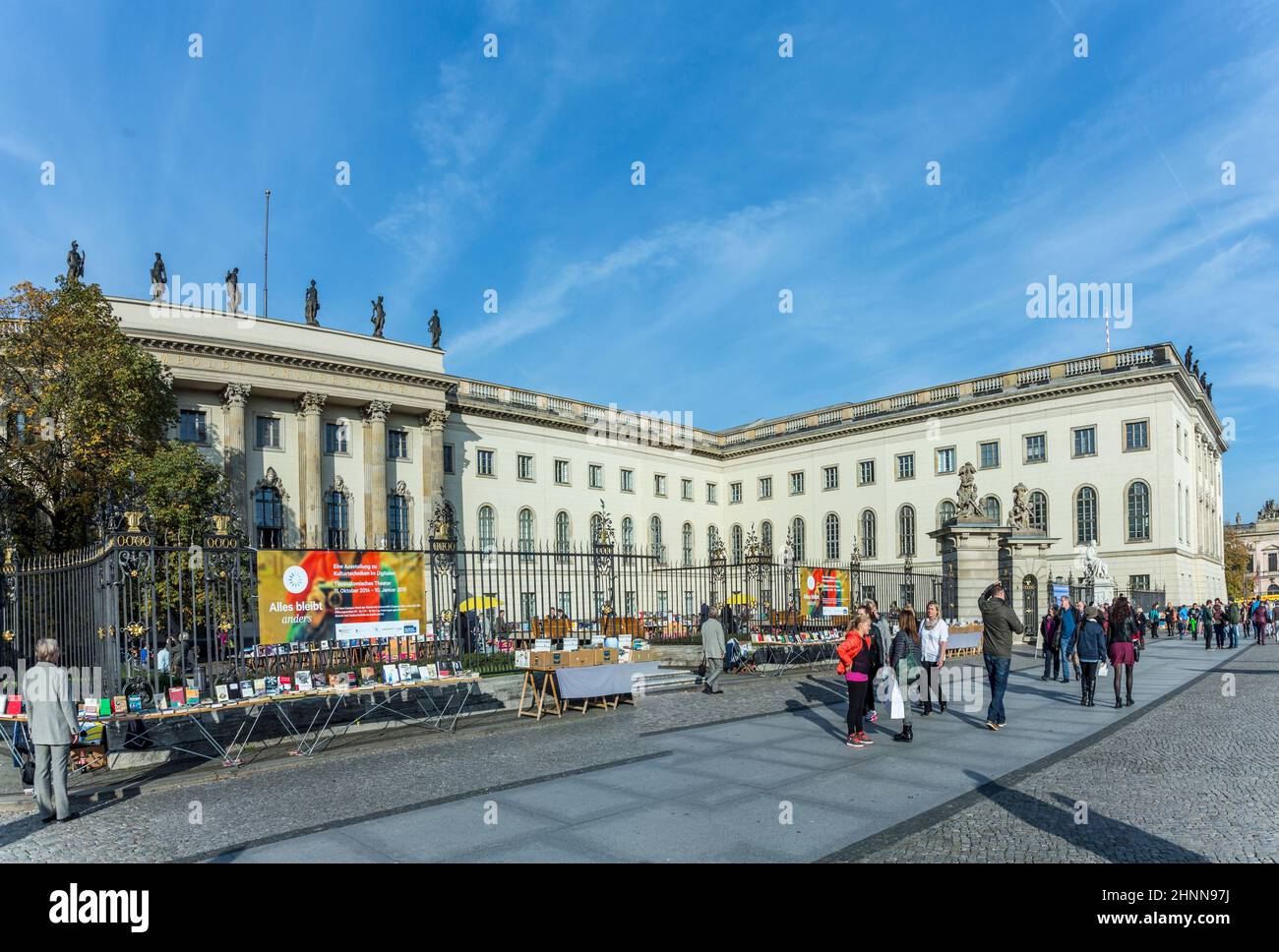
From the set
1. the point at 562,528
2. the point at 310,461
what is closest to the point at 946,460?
the point at 562,528

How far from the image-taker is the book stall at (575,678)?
48.1 feet

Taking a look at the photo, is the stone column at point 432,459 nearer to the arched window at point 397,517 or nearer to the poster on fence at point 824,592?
the arched window at point 397,517

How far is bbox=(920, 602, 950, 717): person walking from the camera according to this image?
44.3 ft

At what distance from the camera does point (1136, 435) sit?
47.7 meters

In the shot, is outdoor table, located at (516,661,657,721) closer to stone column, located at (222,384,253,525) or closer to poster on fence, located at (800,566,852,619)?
poster on fence, located at (800,566,852,619)

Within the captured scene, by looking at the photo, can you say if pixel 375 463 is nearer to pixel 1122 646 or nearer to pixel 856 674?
pixel 1122 646

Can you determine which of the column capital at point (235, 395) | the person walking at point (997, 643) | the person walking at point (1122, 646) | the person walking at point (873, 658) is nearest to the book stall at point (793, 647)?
the person walking at point (873, 658)

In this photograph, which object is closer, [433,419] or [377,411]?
[377,411]

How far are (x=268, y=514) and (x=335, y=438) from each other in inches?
212

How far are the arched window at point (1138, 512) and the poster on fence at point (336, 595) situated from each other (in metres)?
45.2

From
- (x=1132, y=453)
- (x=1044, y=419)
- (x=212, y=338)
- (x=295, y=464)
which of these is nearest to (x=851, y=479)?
(x=1044, y=419)

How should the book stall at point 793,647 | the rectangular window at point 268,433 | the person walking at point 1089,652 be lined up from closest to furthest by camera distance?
the person walking at point 1089,652 < the book stall at point 793,647 < the rectangular window at point 268,433

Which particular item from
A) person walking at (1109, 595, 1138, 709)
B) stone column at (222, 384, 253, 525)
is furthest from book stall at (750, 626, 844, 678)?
stone column at (222, 384, 253, 525)

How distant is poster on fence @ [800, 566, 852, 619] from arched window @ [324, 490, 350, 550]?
26.9 m
